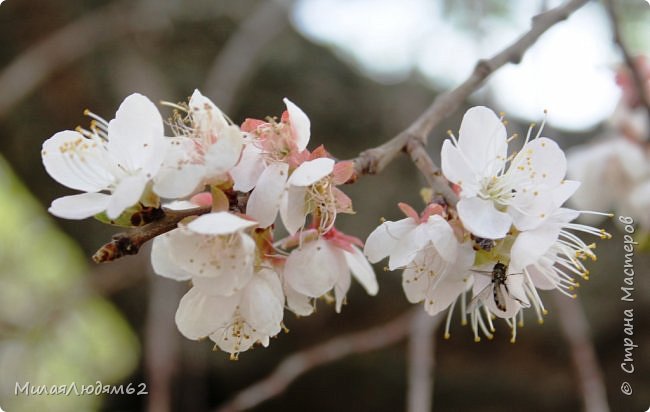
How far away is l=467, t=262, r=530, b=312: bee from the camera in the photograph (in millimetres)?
564

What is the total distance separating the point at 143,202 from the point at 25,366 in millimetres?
1231

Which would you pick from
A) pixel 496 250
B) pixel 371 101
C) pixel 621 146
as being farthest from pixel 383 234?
pixel 371 101

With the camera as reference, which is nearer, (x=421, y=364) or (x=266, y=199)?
(x=266, y=199)

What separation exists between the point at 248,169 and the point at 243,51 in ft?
4.06

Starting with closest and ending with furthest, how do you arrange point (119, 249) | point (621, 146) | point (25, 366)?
point (119, 249)
point (621, 146)
point (25, 366)

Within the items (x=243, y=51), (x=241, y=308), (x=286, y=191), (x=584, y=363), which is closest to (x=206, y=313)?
(x=241, y=308)

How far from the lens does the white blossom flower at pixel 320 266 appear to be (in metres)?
0.58

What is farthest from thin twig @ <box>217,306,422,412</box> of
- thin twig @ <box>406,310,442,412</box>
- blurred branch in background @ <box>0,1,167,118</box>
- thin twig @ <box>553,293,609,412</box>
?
blurred branch in background @ <box>0,1,167,118</box>

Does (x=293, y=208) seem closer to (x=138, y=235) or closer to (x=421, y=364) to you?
(x=138, y=235)

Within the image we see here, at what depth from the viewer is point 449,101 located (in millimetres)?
649

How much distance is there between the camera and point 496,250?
576 mm

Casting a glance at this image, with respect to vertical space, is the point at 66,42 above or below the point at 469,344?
above

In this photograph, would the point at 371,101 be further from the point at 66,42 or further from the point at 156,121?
the point at 156,121

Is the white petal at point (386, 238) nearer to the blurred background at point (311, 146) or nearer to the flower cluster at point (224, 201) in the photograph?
the flower cluster at point (224, 201)
